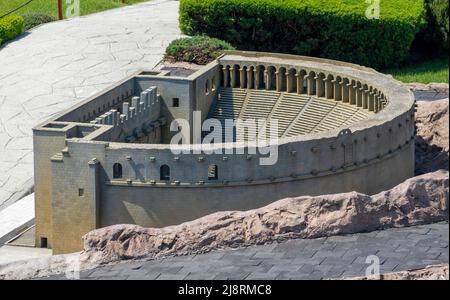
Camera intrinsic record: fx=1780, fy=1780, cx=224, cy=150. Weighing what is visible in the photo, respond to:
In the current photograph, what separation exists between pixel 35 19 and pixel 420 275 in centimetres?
4955

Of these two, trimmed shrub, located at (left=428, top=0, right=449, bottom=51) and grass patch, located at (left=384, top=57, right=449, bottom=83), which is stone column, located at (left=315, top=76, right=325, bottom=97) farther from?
trimmed shrub, located at (left=428, top=0, right=449, bottom=51)

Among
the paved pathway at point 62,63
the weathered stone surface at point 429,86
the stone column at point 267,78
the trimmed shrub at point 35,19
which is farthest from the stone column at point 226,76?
the trimmed shrub at point 35,19

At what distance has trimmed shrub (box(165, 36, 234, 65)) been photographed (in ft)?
326

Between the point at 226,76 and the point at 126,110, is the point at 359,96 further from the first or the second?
the point at 126,110

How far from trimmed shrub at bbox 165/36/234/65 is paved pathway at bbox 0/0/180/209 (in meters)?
1.47

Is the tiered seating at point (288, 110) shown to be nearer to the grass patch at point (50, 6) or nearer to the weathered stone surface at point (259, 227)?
the weathered stone surface at point (259, 227)

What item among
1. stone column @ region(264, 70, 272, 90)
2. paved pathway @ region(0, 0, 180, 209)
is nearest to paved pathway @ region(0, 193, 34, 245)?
paved pathway @ region(0, 0, 180, 209)

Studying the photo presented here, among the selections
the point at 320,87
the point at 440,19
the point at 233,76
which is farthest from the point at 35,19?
the point at 440,19

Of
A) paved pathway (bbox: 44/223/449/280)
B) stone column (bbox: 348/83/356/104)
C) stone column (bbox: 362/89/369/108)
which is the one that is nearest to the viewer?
paved pathway (bbox: 44/223/449/280)

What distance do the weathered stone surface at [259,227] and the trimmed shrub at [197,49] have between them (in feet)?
85.5

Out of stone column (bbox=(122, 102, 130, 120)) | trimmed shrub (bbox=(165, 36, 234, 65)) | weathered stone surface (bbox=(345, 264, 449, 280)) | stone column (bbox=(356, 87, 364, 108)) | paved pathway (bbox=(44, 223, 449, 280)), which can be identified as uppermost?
trimmed shrub (bbox=(165, 36, 234, 65))
